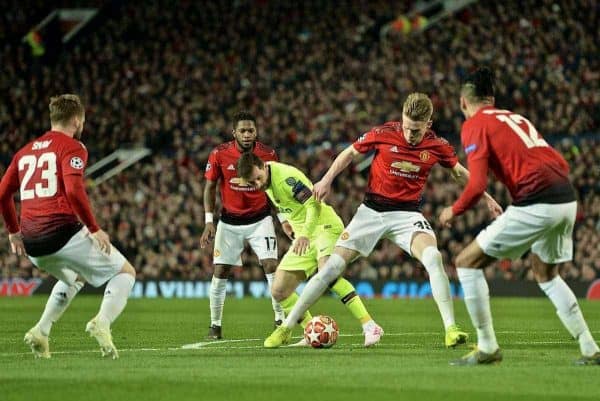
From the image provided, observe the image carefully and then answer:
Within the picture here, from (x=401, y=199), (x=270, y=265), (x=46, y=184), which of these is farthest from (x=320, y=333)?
(x=46, y=184)

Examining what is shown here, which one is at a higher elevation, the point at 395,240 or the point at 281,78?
the point at 281,78

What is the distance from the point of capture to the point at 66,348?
12.7 meters

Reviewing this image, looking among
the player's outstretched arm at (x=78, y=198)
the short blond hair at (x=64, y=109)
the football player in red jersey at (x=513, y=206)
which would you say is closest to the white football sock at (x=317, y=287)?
the football player in red jersey at (x=513, y=206)

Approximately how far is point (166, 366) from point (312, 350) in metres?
2.23

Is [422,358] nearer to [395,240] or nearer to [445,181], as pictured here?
[395,240]

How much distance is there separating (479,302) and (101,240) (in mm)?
3370

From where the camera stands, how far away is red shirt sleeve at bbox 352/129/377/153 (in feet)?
40.3

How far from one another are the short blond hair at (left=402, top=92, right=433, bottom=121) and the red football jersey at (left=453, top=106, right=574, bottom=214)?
7.22 ft

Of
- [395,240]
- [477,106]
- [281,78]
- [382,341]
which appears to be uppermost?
[281,78]

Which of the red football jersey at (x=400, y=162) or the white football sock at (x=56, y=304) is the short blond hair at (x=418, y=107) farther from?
the white football sock at (x=56, y=304)

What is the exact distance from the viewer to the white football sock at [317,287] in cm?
1172

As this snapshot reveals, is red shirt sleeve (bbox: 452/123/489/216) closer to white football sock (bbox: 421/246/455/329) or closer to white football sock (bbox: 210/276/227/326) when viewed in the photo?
white football sock (bbox: 421/246/455/329)

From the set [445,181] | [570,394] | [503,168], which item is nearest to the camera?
[570,394]

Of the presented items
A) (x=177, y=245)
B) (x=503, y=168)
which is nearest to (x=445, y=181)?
(x=177, y=245)
